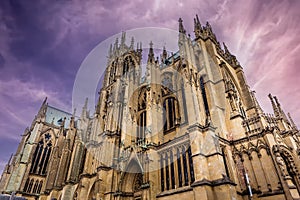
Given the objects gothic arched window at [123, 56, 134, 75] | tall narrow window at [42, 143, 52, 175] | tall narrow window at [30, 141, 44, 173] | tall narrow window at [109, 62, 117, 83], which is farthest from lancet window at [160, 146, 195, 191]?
tall narrow window at [30, 141, 44, 173]

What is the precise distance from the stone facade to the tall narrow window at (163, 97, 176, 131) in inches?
4.9

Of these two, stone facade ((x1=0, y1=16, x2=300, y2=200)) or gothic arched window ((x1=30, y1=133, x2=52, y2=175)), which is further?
gothic arched window ((x1=30, y1=133, x2=52, y2=175))

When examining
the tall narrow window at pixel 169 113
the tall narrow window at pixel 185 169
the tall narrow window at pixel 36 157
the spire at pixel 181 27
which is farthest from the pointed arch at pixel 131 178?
the tall narrow window at pixel 36 157

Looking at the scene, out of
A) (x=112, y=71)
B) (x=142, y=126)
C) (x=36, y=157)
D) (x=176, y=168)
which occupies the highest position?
(x=112, y=71)

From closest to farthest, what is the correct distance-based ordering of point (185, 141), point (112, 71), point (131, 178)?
point (185, 141) < point (131, 178) < point (112, 71)

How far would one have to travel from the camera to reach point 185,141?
15.9 metres

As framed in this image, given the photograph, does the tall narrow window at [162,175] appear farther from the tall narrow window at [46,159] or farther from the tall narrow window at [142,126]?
the tall narrow window at [46,159]

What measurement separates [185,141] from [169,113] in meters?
6.13

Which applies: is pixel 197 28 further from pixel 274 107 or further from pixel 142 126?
pixel 142 126

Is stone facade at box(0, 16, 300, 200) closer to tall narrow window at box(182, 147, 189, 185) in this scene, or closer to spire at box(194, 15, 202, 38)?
tall narrow window at box(182, 147, 189, 185)

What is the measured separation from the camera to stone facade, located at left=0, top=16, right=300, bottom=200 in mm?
13789

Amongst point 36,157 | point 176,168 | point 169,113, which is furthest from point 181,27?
point 36,157

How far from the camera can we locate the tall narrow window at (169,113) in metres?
20.6

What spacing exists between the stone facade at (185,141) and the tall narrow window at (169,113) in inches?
4.9
